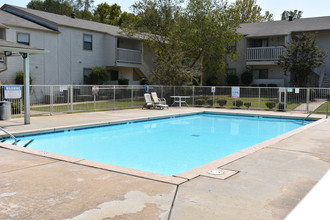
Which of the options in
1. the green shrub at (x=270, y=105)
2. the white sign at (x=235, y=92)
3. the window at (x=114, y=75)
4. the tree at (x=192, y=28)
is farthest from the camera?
the window at (x=114, y=75)

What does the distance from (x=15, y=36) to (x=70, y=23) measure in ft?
17.3

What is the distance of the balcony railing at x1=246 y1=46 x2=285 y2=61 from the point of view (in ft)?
93.2

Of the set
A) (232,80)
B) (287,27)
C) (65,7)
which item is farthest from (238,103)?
(65,7)

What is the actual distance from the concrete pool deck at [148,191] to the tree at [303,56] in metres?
19.0

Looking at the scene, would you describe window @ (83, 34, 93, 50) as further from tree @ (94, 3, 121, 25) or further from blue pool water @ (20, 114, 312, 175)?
tree @ (94, 3, 121, 25)

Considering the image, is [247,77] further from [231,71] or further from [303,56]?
[303,56]

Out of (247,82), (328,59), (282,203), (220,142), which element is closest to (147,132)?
(220,142)

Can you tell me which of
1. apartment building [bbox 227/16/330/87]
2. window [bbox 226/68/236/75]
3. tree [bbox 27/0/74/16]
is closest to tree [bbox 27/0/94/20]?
tree [bbox 27/0/74/16]

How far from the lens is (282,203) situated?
13.8 ft

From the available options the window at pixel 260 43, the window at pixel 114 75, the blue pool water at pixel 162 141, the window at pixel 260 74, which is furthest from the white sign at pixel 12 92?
the window at pixel 260 43

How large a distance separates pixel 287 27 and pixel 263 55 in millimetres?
3748

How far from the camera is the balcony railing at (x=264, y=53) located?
93.2ft

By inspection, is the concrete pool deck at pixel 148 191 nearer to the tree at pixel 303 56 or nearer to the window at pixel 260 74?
the tree at pixel 303 56

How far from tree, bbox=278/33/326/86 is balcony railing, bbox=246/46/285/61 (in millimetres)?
3382
